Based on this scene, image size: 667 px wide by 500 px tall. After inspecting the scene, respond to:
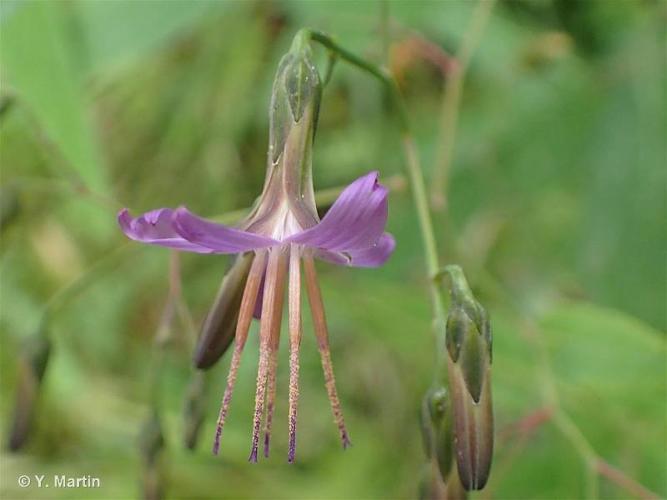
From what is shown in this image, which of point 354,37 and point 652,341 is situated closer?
point 652,341

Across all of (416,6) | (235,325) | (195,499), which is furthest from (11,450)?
(416,6)

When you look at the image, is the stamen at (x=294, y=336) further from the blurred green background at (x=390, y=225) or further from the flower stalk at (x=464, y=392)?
the blurred green background at (x=390, y=225)

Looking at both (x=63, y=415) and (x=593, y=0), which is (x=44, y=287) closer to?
(x=63, y=415)

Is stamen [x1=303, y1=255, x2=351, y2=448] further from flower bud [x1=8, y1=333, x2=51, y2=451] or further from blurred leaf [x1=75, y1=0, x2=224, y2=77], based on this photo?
blurred leaf [x1=75, y1=0, x2=224, y2=77]

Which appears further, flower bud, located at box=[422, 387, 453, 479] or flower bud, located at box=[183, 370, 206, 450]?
flower bud, located at box=[183, 370, 206, 450]

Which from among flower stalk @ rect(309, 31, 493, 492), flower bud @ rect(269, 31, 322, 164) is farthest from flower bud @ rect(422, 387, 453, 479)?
flower bud @ rect(269, 31, 322, 164)

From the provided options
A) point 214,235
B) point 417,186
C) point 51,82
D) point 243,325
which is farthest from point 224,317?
point 51,82

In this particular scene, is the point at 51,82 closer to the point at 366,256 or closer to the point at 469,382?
the point at 366,256
